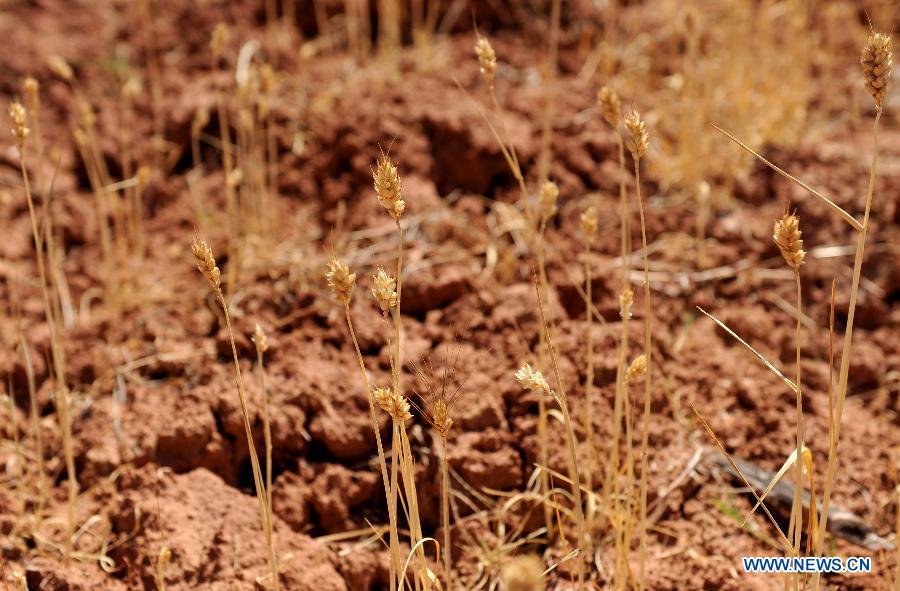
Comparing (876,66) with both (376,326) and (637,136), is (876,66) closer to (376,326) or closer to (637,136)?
(637,136)

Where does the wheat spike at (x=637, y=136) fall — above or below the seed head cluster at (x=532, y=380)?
above

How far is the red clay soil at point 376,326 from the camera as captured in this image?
1824 mm

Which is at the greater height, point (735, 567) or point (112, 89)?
point (112, 89)

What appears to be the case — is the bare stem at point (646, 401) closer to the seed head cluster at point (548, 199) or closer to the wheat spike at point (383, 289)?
the seed head cluster at point (548, 199)

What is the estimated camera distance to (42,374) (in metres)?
2.25

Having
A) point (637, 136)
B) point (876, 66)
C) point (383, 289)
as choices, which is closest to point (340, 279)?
point (383, 289)

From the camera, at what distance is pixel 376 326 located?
7.13 feet

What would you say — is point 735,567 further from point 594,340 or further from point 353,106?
point 353,106

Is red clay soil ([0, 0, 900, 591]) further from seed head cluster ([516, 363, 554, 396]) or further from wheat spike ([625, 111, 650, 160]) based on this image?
wheat spike ([625, 111, 650, 160])

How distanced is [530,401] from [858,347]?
895 millimetres

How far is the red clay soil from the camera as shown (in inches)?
71.8

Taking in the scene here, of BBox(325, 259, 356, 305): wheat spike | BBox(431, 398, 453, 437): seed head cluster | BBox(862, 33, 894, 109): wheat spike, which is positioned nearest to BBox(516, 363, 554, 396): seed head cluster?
BBox(431, 398, 453, 437): seed head cluster

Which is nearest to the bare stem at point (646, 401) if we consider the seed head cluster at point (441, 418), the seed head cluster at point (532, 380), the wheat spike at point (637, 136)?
the wheat spike at point (637, 136)

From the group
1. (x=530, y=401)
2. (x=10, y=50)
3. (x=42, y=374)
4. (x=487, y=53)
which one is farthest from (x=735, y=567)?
(x=10, y=50)
